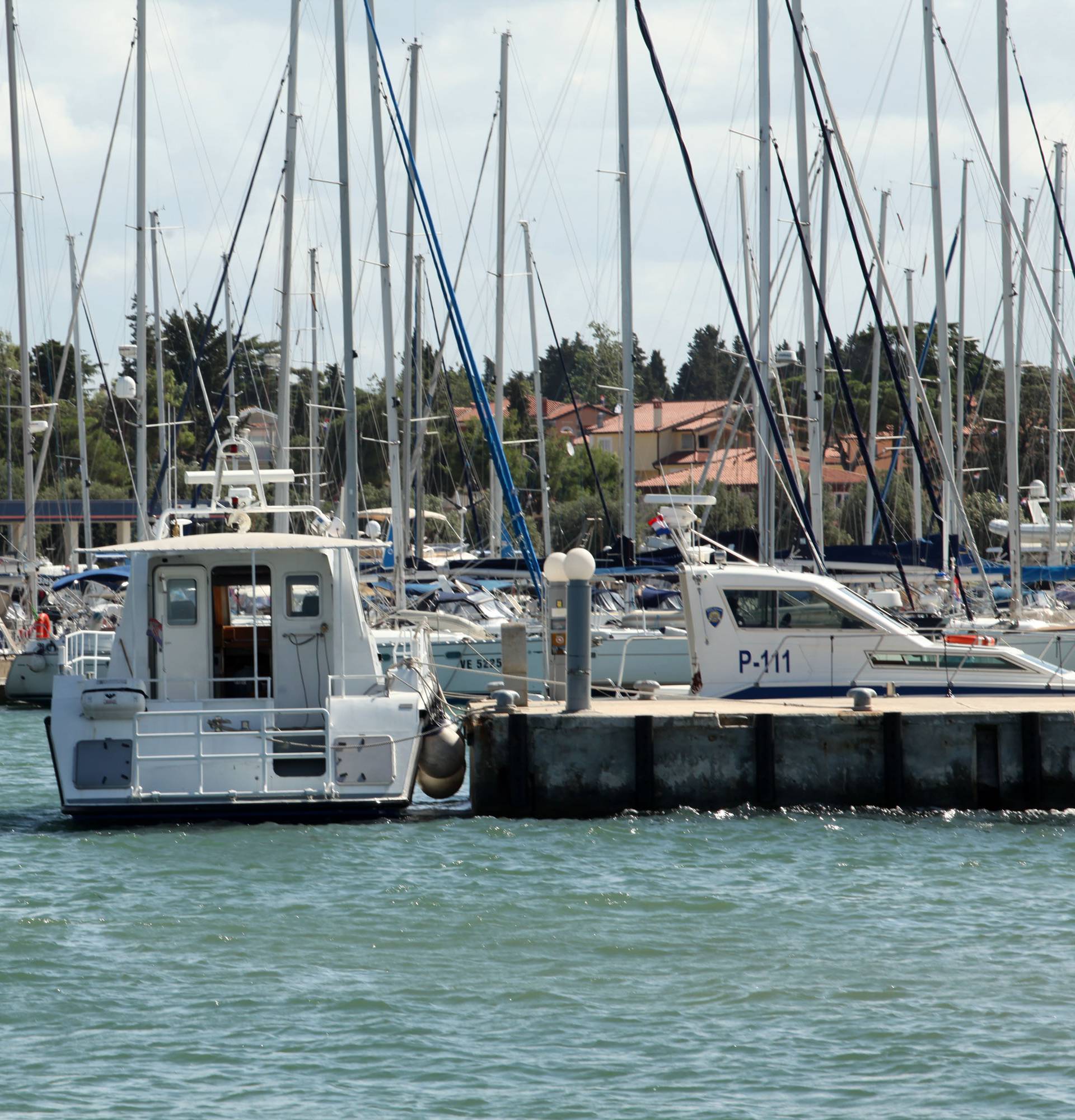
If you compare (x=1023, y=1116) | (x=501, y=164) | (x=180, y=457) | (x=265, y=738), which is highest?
(x=501, y=164)

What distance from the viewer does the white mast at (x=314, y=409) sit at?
3428cm

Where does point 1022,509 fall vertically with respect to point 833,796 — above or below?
above

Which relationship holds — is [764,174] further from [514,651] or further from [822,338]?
[514,651]

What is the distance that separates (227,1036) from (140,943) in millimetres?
2450

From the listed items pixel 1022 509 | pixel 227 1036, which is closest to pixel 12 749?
pixel 227 1036

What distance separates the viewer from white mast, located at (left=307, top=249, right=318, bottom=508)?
112ft

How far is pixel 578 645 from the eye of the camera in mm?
17344

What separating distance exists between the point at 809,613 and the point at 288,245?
45.9 ft

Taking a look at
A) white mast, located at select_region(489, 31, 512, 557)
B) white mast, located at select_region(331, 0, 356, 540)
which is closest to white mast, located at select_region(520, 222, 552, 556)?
white mast, located at select_region(489, 31, 512, 557)

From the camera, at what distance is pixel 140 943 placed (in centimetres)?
1293

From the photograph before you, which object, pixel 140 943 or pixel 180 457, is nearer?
pixel 140 943

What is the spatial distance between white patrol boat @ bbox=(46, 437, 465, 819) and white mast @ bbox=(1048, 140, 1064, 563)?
89.5 feet

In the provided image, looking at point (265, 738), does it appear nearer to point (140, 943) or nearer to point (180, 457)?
point (140, 943)

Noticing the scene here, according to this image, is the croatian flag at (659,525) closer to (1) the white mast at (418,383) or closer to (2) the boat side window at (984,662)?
(2) the boat side window at (984,662)
